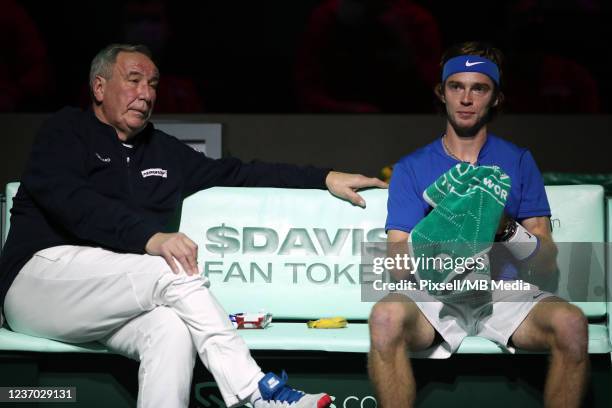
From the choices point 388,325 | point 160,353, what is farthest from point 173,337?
point 388,325

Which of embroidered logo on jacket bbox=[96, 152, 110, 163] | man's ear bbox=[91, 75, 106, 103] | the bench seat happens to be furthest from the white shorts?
man's ear bbox=[91, 75, 106, 103]

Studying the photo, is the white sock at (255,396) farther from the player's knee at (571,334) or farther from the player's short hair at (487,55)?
the player's short hair at (487,55)

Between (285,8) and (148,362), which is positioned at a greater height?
(285,8)

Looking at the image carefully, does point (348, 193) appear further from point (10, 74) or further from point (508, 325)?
point (10, 74)

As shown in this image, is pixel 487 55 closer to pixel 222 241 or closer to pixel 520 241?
pixel 520 241

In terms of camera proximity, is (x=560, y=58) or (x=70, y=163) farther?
(x=560, y=58)

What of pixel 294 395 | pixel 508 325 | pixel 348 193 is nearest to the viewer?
pixel 294 395

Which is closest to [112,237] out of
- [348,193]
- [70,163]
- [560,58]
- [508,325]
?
[70,163]

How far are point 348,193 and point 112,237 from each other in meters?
0.83

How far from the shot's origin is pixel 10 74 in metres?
5.24

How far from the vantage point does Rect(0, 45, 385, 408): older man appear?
2.78m

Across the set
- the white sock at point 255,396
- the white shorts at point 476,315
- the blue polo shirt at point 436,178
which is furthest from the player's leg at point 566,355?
the white sock at point 255,396

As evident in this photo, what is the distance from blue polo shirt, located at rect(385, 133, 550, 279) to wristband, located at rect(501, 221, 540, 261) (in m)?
0.11

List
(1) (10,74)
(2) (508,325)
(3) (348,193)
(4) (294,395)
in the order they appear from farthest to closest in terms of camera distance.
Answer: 1. (1) (10,74)
2. (3) (348,193)
3. (2) (508,325)
4. (4) (294,395)
